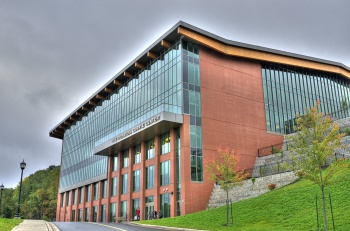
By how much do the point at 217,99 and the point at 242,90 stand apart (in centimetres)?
495

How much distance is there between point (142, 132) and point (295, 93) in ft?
82.5

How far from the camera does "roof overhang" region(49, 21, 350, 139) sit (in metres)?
44.0

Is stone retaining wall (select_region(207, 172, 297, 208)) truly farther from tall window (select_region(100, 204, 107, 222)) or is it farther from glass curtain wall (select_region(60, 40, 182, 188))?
tall window (select_region(100, 204, 107, 222))

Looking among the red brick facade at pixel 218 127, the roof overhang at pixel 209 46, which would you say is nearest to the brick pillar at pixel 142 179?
the red brick facade at pixel 218 127

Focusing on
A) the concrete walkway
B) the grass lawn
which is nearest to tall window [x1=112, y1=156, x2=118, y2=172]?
the grass lawn

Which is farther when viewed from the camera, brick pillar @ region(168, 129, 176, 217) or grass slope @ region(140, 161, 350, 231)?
brick pillar @ region(168, 129, 176, 217)

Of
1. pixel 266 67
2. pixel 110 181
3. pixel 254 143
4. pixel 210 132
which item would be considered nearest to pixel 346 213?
pixel 210 132

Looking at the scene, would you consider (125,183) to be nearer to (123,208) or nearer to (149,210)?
(123,208)

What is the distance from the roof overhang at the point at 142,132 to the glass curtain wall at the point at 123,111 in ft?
3.87

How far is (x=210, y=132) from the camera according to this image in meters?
42.6

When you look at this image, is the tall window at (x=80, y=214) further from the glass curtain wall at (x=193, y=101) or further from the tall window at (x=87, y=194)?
the glass curtain wall at (x=193, y=101)

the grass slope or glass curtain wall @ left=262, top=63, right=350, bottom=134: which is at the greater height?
glass curtain wall @ left=262, top=63, right=350, bottom=134

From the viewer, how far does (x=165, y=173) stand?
4275cm

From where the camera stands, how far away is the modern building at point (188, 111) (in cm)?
4128
